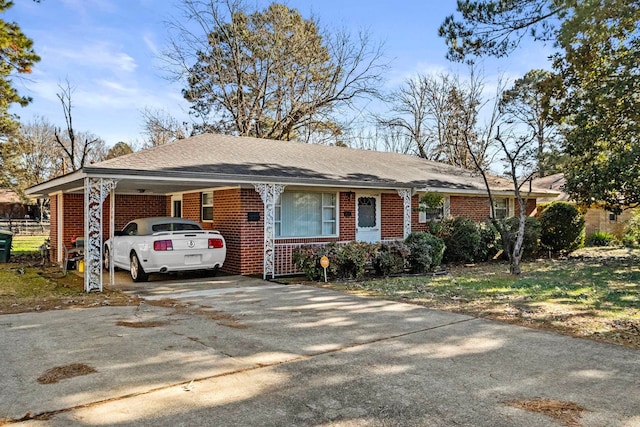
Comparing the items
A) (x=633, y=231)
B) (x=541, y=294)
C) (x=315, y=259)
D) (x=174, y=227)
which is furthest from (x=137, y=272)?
(x=633, y=231)

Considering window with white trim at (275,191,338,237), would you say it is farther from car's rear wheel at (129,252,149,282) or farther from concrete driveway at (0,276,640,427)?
concrete driveway at (0,276,640,427)

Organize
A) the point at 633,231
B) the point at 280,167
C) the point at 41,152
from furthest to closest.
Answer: the point at 41,152 < the point at 633,231 < the point at 280,167

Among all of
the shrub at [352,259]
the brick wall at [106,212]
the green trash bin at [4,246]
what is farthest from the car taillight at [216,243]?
the green trash bin at [4,246]

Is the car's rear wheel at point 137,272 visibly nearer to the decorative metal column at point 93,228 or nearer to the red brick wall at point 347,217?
the decorative metal column at point 93,228

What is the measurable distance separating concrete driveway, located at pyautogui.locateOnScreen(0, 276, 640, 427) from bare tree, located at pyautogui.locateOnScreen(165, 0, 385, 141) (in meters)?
22.5

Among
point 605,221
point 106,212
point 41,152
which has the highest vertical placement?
point 41,152

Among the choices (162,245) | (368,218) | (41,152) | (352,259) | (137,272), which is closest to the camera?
(162,245)

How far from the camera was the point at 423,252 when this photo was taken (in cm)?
1246

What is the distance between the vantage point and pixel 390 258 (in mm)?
11898

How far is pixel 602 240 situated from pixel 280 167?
760 inches

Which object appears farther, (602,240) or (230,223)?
(602,240)

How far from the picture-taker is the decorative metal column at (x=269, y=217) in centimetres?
1152

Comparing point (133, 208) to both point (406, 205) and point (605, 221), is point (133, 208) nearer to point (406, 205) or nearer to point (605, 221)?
point (406, 205)

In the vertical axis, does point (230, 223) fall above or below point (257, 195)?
below
